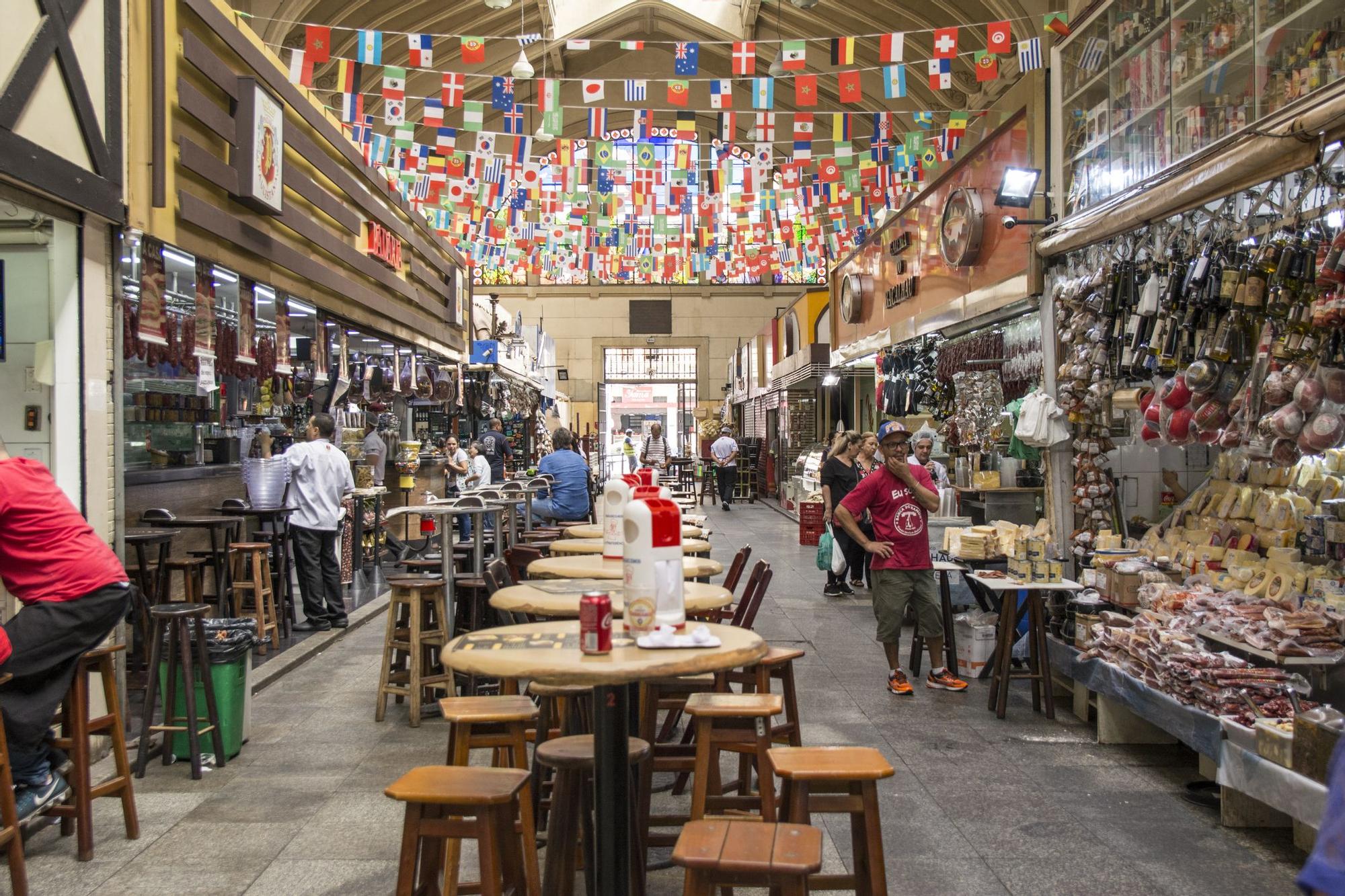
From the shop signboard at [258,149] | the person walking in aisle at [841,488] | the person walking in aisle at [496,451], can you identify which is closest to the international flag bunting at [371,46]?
the shop signboard at [258,149]

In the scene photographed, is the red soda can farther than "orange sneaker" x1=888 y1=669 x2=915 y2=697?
No

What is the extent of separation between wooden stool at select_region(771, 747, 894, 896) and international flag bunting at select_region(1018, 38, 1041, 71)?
8.80 meters

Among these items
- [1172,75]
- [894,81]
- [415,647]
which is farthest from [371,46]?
[1172,75]

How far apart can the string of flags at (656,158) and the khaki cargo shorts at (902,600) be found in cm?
404

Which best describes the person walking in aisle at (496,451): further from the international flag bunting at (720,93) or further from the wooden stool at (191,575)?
the wooden stool at (191,575)

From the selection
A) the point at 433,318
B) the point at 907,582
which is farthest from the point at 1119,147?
the point at 433,318

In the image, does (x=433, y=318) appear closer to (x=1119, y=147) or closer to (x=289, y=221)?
(x=289, y=221)

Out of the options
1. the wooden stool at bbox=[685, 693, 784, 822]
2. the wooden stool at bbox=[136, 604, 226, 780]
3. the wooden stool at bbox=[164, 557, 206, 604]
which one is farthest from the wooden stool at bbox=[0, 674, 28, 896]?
the wooden stool at bbox=[164, 557, 206, 604]

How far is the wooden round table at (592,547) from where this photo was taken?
18.0ft

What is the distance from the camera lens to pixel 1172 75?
227 inches

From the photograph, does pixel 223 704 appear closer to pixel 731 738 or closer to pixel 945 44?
pixel 731 738

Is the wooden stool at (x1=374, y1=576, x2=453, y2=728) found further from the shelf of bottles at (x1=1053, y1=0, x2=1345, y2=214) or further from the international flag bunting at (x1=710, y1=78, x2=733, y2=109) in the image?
the international flag bunting at (x1=710, y1=78, x2=733, y2=109)

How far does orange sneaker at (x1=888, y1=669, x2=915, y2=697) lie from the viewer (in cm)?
636

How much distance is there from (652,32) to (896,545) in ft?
72.0
